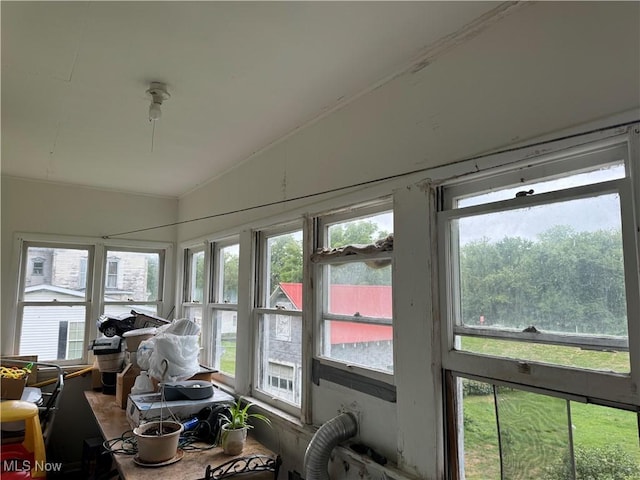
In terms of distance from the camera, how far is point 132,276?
4.62 metres

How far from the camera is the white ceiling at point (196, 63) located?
162 centimetres

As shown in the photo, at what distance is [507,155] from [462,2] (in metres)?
0.58

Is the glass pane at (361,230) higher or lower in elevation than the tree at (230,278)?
higher

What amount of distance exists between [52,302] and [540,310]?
4.34 meters

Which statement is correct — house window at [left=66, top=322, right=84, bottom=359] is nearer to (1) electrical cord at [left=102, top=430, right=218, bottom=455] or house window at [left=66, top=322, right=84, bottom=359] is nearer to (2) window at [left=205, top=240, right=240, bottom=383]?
(2) window at [left=205, top=240, right=240, bottom=383]

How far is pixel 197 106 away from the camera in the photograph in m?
2.44

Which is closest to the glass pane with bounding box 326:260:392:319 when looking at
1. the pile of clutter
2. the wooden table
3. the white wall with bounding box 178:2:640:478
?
the white wall with bounding box 178:2:640:478

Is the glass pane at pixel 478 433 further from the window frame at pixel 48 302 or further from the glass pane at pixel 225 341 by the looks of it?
the window frame at pixel 48 302

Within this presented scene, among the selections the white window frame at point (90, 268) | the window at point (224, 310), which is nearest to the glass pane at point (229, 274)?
the window at point (224, 310)

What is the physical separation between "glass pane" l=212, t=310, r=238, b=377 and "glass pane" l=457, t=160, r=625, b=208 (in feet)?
7.72

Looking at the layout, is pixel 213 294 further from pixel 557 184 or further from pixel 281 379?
pixel 557 184

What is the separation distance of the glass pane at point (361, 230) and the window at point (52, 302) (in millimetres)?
3115

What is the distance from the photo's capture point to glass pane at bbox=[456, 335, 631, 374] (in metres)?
1.25

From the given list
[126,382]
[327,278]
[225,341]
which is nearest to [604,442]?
[327,278]
